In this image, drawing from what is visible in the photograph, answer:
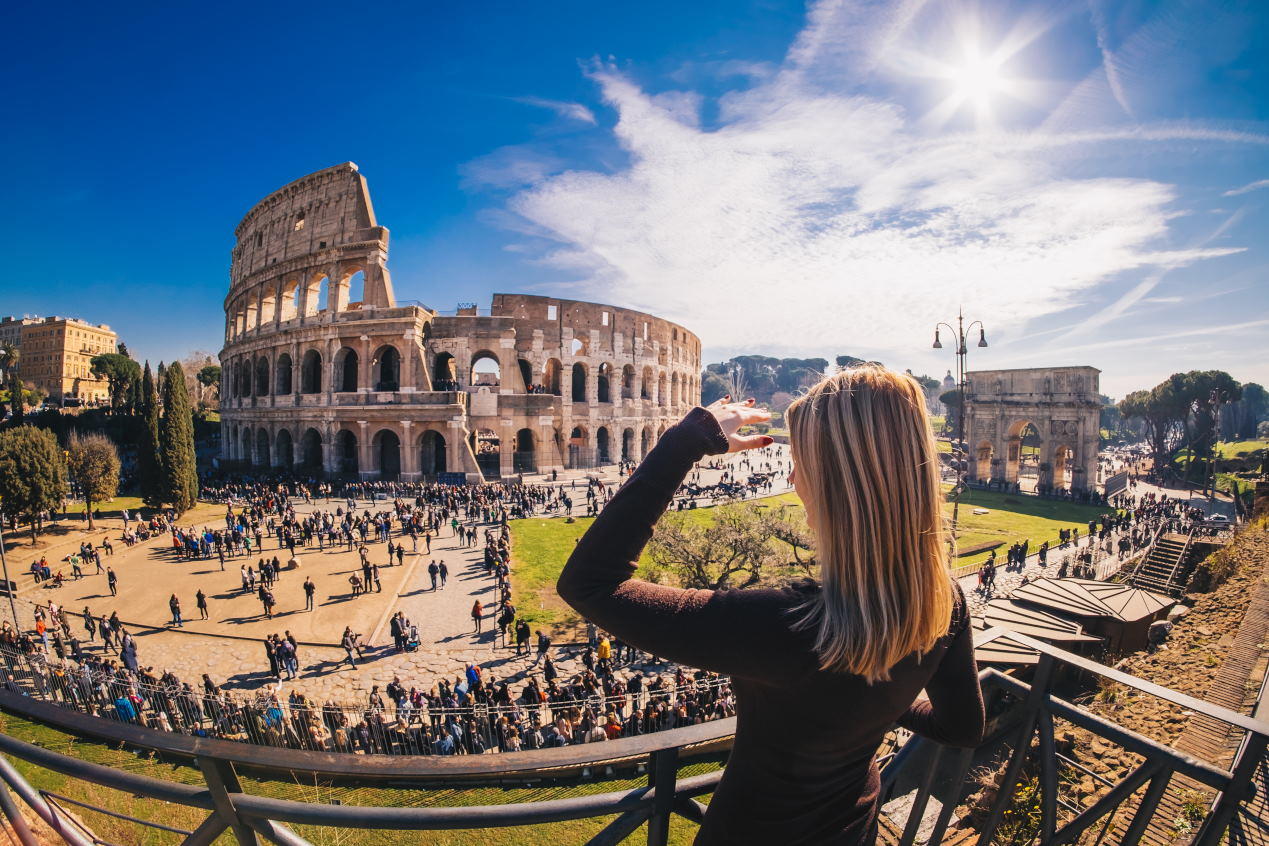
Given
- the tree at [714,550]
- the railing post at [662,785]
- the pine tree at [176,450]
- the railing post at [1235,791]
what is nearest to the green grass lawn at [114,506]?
the pine tree at [176,450]

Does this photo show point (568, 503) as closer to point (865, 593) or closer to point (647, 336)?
point (647, 336)

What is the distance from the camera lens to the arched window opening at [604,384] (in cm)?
3843

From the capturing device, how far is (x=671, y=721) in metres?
8.89

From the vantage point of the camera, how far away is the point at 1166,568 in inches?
687

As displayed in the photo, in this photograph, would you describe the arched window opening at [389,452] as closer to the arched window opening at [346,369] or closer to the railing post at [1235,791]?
the arched window opening at [346,369]

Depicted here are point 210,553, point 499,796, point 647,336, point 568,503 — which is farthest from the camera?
point 647,336

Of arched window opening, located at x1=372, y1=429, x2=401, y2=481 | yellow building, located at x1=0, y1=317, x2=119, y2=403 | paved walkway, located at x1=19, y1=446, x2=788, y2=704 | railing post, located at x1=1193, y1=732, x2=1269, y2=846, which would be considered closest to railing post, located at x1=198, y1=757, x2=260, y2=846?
railing post, located at x1=1193, y1=732, x2=1269, y2=846

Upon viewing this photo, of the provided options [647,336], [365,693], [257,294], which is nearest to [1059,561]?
[365,693]

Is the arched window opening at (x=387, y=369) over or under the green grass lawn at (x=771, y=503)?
over

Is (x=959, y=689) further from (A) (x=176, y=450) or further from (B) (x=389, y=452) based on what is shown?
(B) (x=389, y=452)

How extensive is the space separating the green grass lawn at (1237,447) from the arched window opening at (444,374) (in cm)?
6412

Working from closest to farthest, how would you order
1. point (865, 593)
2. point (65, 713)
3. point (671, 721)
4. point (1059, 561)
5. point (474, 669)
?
1. point (865, 593)
2. point (65, 713)
3. point (671, 721)
4. point (474, 669)
5. point (1059, 561)

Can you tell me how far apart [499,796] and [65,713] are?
22.2 feet

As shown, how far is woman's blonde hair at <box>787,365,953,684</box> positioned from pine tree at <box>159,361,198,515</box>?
97.3 ft
